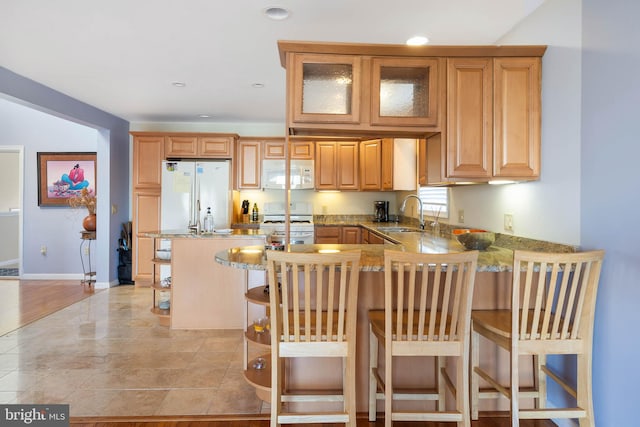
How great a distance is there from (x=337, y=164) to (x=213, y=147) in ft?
6.04

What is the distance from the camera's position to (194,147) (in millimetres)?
5262

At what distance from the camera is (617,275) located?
1683mm

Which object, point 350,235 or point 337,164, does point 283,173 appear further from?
point 350,235

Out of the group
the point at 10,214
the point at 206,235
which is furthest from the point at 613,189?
the point at 10,214

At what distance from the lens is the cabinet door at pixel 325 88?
2225 mm

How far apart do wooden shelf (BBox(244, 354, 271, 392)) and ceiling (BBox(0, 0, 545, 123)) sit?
7.57ft

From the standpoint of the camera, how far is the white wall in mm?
1990

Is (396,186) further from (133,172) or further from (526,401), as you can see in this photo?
(133,172)

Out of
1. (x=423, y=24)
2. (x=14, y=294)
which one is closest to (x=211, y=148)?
(x=14, y=294)

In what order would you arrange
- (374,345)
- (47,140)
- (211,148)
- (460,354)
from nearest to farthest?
(460,354) < (374,345) < (211,148) < (47,140)

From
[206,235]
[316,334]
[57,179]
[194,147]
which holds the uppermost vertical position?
[194,147]

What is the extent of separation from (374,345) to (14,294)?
5.21 metres

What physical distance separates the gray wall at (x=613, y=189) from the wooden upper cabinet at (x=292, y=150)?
12.8 ft

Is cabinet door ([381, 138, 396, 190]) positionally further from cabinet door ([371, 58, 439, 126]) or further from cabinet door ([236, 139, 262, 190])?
cabinet door ([371, 58, 439, 126])
